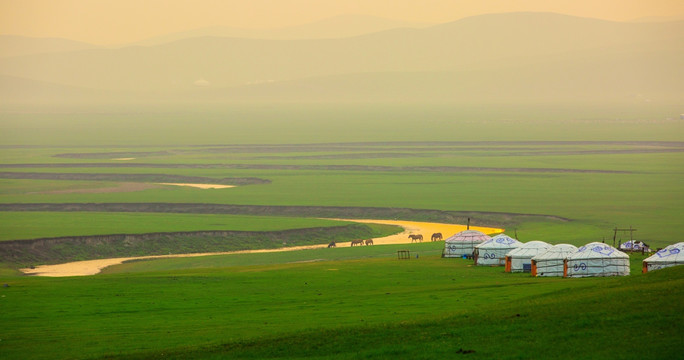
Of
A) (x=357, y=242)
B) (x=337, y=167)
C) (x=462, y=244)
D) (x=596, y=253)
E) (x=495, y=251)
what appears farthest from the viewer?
(x=337, y=167)

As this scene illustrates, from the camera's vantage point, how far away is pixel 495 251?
6197 cm

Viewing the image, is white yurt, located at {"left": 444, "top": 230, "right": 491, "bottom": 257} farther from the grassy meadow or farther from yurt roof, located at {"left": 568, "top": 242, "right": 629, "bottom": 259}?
yurt roof, located at {"left": 568, "top": 242, "right": 629, "bottom": 259}

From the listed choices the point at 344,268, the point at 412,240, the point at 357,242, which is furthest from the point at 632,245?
the point at 357,242

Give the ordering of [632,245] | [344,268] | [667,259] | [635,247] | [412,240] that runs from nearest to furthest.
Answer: [667,259] → [344,268] → [632,245] → [635,247] → [412,240]

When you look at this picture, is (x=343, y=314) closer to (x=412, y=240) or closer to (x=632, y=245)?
(x=632, y=245)

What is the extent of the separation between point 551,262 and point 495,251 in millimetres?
7612

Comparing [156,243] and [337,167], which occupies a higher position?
[337,167]

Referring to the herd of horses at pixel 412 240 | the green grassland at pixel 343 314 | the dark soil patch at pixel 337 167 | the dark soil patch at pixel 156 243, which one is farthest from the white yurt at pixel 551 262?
the dark soil patch at pixel 337 167

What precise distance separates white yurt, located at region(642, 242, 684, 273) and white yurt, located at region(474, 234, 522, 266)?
1073cm

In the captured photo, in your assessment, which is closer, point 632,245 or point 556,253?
point 556,253

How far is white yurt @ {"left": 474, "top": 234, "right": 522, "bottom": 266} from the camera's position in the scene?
61844 mm

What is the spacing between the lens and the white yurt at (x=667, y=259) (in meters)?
51.3

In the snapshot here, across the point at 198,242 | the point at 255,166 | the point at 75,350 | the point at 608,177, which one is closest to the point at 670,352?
the point at 75,350

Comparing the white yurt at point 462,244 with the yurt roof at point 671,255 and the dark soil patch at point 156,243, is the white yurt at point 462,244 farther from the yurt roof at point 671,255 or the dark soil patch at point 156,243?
the dark soil patch at point 156,243
